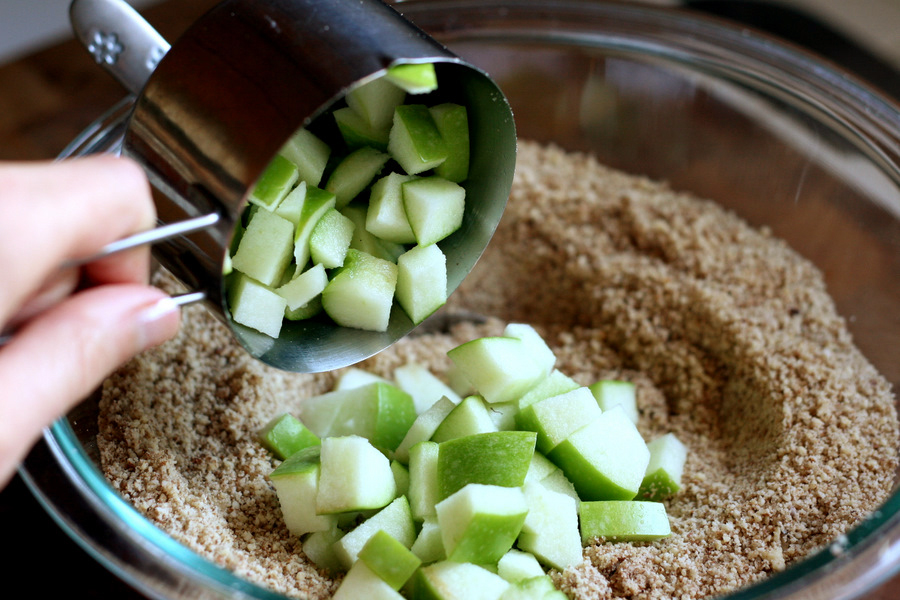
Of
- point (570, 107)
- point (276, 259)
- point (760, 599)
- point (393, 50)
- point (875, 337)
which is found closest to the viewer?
point (760, 599)

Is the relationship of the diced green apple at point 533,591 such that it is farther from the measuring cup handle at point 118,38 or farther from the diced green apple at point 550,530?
the measuring cup handle at point 118,38

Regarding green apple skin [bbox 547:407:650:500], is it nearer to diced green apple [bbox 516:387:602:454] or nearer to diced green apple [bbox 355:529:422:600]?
diced green apple [bbox 516:387:602:454]

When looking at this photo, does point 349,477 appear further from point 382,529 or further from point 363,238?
point 363,238

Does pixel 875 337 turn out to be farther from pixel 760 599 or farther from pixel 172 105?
pixel 172 105

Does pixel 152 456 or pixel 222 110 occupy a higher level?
pixel 222 110

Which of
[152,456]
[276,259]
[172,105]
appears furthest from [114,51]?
[152,456]

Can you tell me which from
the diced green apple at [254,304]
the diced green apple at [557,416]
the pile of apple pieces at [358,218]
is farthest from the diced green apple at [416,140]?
the diced green apple at [557,416]
